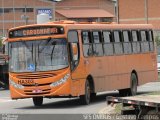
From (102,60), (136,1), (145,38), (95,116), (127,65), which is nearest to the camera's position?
(95,116)

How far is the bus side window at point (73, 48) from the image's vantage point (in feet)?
63.6

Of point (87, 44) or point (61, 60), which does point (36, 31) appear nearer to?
point (61, 60)

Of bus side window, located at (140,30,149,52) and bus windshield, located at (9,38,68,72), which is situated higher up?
bus side window, located at (140,30,149,52)

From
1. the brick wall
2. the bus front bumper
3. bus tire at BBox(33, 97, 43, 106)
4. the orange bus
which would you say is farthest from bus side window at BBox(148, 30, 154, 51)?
the brick wall

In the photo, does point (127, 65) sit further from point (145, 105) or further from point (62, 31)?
point (145, 105)

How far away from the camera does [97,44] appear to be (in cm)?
2141

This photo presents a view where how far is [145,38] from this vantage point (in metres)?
25.6

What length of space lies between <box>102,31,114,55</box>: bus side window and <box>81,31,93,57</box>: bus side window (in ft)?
3.97

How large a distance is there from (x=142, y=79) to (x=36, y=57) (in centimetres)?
709

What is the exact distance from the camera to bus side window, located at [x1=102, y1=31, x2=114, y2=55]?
2202 cm

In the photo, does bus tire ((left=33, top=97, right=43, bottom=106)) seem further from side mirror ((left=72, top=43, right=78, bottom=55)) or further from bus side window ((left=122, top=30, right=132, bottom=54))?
bus side window ((left=122, top=30, right=132, bottom=54))

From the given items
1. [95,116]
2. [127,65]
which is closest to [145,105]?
[95,116]

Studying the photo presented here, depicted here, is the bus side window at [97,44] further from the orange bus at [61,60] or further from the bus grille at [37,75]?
the bus grille at [37,75]

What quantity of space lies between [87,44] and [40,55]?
1980 millimetres
